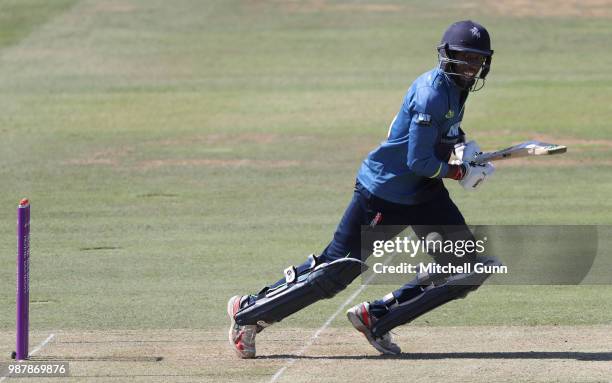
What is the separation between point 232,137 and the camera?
19.4m

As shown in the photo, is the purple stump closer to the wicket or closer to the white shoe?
the wicket

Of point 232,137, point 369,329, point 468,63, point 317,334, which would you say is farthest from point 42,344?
point 232,137

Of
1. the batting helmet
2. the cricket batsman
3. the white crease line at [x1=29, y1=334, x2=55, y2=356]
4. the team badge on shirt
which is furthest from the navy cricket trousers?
the white crease line at [x1=29, y1=334, x2=55, y2=356]

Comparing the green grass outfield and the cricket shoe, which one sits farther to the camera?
the green grass outfield

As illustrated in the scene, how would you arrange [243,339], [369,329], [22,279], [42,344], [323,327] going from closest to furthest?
[22,279] < [243,339] < [369,329] < [42,344] < [323,327]

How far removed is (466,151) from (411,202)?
0.50m

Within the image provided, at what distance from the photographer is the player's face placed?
8.75 m

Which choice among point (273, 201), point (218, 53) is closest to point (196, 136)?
point (273, 201)

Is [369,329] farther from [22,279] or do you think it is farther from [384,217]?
[22,279]

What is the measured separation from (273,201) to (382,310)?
648 cm

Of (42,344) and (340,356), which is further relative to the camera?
(42,344)

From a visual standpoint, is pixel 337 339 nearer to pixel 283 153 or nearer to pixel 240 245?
pixel 240 245

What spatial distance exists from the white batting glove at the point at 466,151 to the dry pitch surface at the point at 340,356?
51.9 inches

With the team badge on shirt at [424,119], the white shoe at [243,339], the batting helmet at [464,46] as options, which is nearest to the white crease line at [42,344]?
the white shoe at [243,339]
